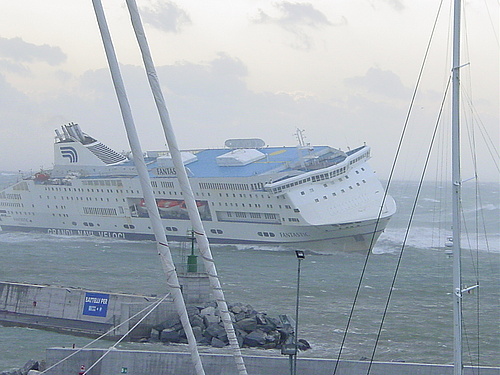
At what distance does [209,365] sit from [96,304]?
19.7ft

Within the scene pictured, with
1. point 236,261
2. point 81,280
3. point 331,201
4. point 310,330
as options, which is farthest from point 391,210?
point 310,330

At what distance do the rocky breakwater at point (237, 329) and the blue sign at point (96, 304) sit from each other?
1974 mm

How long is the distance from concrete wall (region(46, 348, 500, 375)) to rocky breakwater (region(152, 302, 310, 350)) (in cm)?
251

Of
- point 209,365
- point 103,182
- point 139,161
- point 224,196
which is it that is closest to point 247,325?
point 209,365

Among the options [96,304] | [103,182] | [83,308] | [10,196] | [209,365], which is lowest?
[209,365]

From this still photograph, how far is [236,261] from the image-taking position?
30.0m

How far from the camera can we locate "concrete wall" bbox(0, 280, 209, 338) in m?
16.8

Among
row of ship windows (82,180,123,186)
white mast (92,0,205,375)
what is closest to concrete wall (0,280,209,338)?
white mast (92,0,205,375)

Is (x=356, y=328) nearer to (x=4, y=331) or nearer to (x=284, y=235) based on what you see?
(x=4, y=331)

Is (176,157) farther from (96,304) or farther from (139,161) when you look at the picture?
(96,304)

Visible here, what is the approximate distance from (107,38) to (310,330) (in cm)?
1266

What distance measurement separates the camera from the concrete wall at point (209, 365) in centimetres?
1225

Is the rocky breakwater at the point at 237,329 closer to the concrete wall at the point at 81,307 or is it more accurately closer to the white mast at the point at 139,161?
the concrete wall at the point at 81,307

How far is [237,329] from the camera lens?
15961 mm
